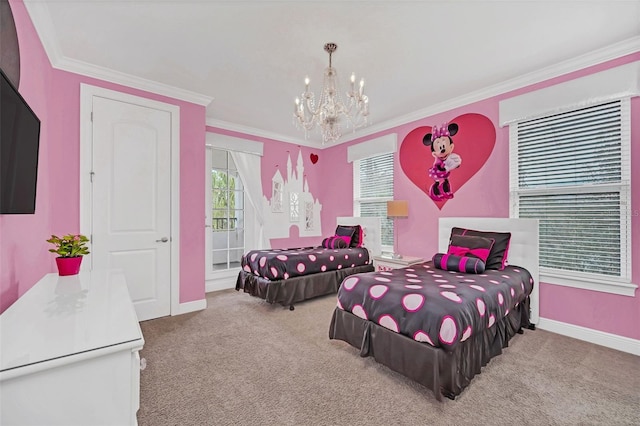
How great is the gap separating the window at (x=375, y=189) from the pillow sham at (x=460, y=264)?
1.48m

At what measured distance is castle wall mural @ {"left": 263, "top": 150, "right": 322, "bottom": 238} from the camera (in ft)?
16.7

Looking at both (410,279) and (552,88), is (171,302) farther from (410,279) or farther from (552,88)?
(552,88)

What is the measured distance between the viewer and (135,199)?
3.08 m

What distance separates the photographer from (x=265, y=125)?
4648 mm

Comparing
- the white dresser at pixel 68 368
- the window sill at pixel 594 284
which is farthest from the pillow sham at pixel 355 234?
the white dresser at pixel 68 368

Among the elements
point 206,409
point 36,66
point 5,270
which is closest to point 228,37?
point 36,66

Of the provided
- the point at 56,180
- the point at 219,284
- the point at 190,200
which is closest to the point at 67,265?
the point at 56,180

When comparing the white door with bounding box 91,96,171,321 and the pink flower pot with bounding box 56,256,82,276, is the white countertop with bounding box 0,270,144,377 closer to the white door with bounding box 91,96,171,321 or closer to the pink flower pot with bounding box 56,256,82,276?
the pink flower pot with bounding box 56,256,82,276

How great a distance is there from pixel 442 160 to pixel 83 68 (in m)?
4.17

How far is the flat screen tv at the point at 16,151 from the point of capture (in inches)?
47.1

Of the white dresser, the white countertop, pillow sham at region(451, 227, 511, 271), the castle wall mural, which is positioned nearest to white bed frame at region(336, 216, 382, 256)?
the castle wall mural

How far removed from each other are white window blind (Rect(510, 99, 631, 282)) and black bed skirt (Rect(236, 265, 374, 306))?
2344 mm

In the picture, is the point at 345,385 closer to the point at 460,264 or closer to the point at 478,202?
the point at 460,264

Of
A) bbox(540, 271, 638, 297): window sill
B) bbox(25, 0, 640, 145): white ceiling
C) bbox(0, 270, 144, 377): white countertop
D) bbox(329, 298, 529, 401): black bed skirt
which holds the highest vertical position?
bbox(25, 0, 640, 145): white ceiling
